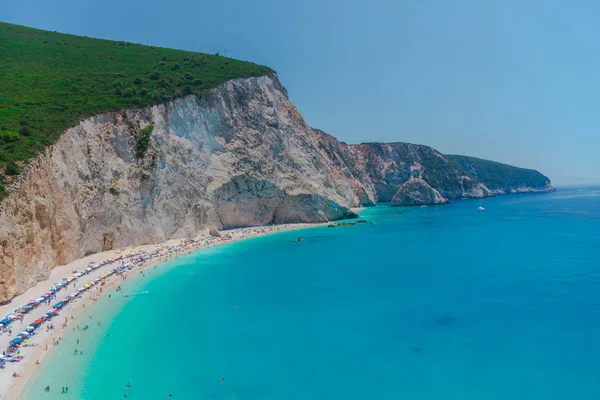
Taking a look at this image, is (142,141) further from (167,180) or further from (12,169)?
(12,169)

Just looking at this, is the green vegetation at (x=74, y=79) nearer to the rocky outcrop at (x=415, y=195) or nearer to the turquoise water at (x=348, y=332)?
the turquoise water at (x=348, y=332)

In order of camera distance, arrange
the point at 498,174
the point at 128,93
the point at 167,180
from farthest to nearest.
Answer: the point at 498,174, the point at 128,93, the point at 167,180

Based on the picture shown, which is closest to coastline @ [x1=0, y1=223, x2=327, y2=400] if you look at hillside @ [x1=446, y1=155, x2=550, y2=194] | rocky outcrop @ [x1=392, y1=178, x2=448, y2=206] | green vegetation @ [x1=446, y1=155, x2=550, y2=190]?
rocky outcrop @ [x1=392, y1=178, x2=448, y2=206]

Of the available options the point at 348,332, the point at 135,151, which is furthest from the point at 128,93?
the point at 348,332

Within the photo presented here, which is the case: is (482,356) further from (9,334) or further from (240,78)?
(240,78)

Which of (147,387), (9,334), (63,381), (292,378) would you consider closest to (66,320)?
(9,334)

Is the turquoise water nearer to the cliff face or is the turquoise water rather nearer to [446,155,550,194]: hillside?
the cliff face
